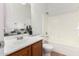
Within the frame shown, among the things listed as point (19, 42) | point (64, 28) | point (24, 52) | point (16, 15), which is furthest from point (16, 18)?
point (64, 28)

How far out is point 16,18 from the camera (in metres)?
1.53

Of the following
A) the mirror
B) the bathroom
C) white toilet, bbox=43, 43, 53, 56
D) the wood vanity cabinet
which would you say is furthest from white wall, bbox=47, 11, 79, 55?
the mirror

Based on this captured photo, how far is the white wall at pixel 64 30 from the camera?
1753mm

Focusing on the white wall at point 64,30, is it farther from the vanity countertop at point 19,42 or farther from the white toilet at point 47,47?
the vanity countertop at point 19,42

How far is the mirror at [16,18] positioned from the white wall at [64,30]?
0.45 m

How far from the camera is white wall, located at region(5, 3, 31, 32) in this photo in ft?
4.76

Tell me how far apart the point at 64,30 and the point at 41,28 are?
0.49 m

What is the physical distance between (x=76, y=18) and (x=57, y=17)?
0.36 metres

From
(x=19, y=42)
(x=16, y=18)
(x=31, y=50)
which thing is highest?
(x=16, y=18)

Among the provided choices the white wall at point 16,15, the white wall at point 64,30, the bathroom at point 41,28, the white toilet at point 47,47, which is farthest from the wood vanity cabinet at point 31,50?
the white wall at point 16,15

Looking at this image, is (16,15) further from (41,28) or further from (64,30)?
(64,30)

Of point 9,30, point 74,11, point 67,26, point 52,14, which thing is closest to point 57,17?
point 52,14

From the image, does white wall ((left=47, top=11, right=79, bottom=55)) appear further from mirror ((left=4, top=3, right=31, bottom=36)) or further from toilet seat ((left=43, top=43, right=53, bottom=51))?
mirror ((left=4, top=3, right=31, bottom=36))

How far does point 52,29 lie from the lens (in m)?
1.69
